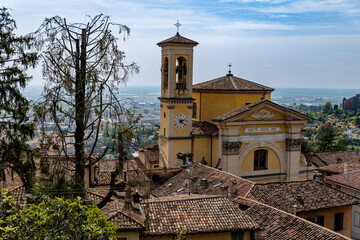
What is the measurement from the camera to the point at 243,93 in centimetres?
3306

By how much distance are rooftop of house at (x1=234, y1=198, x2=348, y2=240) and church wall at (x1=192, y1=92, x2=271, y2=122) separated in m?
16.2

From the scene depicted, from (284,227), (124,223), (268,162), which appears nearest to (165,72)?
(268,162)

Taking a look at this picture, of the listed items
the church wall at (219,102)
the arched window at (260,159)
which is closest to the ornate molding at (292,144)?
the arched window at (260,159)

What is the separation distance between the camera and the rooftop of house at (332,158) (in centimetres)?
4491

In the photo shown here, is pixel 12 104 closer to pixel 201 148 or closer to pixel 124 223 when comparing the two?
pixel 124 223

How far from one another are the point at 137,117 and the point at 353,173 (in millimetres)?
23556

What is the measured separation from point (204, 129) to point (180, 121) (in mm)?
2083

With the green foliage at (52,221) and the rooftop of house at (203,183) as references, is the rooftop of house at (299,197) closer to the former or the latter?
the rooftop of house at (203,183)

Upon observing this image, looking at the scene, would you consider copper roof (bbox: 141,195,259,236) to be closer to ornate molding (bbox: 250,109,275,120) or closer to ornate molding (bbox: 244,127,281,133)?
ornate molding (bbox: 244,127,281,133)

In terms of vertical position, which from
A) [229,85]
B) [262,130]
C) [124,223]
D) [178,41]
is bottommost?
[124,223]

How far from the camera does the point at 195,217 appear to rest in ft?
50.1

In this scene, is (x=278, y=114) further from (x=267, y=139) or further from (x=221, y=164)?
(x=221, y=164)


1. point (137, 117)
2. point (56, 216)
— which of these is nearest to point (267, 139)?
point (137, 117)

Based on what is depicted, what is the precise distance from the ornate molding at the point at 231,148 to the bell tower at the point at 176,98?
9.98 ft
